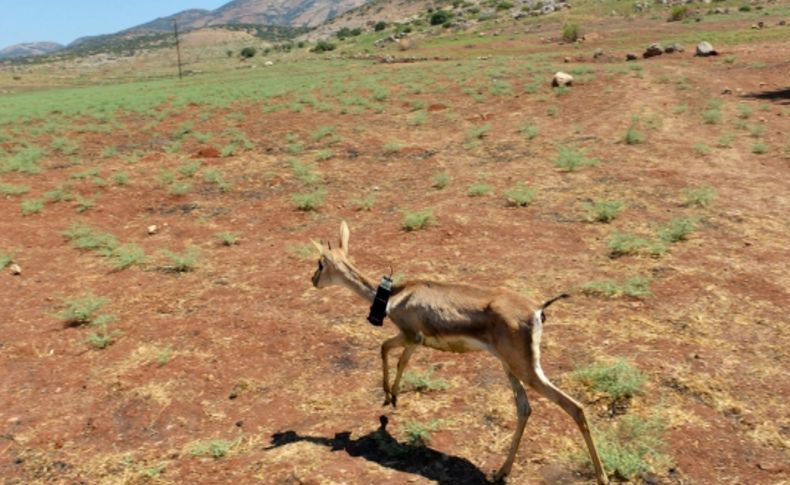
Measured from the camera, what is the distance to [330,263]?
23.0 ft

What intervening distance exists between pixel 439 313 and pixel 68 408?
15.9 ft

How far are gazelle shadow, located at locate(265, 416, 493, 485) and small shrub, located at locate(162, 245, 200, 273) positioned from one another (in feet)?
19.1

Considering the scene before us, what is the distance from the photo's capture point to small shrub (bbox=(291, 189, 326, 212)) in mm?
14695

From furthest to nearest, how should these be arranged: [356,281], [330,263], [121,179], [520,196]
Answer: [121,179] < [520,196] < [330,263] < [356,281]

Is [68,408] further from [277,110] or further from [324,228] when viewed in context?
[277,110]

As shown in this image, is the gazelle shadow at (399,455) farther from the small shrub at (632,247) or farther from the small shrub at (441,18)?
the small shrub at (441,18)

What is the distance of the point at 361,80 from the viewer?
4031 cm

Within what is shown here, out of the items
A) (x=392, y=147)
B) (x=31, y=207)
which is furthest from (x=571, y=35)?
(x=31, y=207)

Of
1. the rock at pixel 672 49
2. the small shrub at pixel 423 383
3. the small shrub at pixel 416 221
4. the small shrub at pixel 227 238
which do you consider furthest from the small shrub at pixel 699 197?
the rock at pixel 672 49

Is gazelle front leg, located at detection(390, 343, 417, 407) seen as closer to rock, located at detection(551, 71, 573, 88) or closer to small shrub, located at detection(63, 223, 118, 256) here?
small shrub, located at detection(63, 223, 118, 256)

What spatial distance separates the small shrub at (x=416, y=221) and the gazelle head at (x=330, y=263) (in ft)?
18.0

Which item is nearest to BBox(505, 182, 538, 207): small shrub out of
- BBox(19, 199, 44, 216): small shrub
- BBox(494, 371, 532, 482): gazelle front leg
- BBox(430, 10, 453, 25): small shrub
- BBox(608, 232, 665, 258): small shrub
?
BBox(608, 232, 665, 258): small shrub

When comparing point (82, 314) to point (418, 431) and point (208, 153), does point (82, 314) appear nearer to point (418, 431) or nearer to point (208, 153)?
point (418, 431)

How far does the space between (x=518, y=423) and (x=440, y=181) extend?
1064 centimetres
